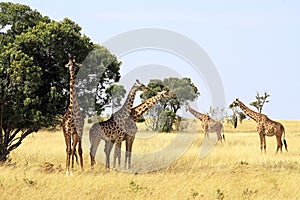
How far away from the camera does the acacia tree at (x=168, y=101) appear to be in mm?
48062

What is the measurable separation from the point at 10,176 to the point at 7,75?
438cm

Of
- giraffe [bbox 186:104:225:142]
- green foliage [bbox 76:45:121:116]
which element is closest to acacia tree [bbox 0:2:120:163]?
green foliage [bbox 76:45:121:116]

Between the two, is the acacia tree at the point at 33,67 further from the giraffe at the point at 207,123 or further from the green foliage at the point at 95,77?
the giraffe at the point at 207,123

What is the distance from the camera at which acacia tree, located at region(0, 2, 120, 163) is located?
17.5 meters

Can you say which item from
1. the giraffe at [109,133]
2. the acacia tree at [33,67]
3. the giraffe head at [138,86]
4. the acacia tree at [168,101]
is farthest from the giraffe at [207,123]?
the giraffe at [109,133]

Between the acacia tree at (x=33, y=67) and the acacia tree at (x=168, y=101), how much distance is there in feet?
80.2

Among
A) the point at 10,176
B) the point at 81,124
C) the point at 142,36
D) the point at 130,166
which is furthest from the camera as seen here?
the point at 142,36

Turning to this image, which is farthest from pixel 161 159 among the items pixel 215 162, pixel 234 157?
pixel 234 157

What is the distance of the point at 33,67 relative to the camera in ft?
57.3

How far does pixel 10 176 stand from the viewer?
47.7 ft

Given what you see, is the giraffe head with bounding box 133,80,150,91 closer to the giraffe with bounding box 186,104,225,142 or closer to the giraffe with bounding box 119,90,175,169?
the giraffe with bounding box 119,90,175,169

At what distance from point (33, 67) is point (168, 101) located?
3657 cm

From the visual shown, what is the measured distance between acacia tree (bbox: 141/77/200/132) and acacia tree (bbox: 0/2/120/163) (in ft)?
80.2

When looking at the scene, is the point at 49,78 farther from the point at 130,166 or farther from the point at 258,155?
the point at 258,155
